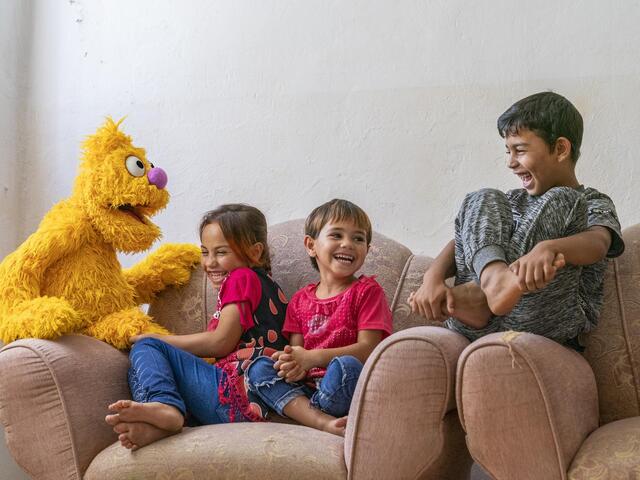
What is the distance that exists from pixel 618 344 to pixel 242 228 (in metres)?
1.08

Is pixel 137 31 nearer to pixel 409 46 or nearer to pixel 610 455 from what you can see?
pixel 409 46

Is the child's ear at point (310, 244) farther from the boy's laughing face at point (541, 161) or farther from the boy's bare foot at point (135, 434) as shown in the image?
the boy's bare foot at point (135, 434)

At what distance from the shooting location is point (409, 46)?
2695 millimetres

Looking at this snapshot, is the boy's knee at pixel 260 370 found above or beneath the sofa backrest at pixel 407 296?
beneath

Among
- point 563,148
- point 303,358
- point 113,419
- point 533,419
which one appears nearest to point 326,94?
point 563,148

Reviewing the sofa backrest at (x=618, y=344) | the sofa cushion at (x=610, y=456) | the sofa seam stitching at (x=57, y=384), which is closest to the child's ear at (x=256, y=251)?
the sofa seam stitching at (x=57, y=384)

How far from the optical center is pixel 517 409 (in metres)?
1.51

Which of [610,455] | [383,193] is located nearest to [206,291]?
[383,193]

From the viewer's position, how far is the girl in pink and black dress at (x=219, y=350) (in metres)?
1.78

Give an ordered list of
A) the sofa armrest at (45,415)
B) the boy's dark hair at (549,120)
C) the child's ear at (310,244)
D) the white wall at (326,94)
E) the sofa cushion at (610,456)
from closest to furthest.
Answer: the sofa cushion at (610,456) < the sofa armrest at (45,415) < the boy's dark hair at (549,120) < the child's ear at (310,244) < the white wall at (326,94)

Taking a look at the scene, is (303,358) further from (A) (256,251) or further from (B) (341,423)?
(A) (256,251)

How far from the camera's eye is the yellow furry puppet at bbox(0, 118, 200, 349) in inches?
81.9

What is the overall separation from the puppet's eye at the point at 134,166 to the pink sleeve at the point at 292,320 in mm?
579

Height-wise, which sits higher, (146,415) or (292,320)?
(292,320)
